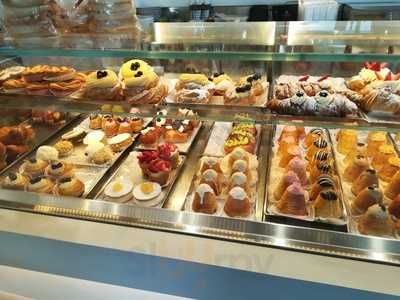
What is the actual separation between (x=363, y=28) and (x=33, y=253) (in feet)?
5.59

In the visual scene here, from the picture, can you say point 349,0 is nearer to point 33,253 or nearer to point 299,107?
point 299,107

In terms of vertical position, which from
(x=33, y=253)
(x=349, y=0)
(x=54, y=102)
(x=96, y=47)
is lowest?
(x=33, y=253)

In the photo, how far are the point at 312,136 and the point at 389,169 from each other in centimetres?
42

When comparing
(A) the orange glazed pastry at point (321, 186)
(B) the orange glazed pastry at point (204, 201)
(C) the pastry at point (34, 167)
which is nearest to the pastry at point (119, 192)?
(B) the orange glazed pastry at point (204, 201)

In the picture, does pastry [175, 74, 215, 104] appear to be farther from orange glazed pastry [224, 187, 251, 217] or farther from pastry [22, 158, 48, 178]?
pastry [22, 158, 48, 178]

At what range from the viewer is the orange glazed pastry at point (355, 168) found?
167 cm

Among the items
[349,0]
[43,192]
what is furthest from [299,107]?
[349,0]

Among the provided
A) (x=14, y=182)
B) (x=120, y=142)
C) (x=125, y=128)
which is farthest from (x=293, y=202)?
(x=14, y=182)

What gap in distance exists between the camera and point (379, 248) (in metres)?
1.24

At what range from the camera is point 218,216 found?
1.42 meters

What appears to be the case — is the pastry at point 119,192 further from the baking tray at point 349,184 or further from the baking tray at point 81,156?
the baking tray at point 349,184

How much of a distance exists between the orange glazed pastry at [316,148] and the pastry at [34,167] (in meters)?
1.43

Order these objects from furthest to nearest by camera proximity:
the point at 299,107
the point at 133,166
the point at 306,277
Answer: the point at 133,166
the point at 299,107
the point at 306,277

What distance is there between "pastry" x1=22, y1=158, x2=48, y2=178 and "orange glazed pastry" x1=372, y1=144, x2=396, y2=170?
5.75ft
